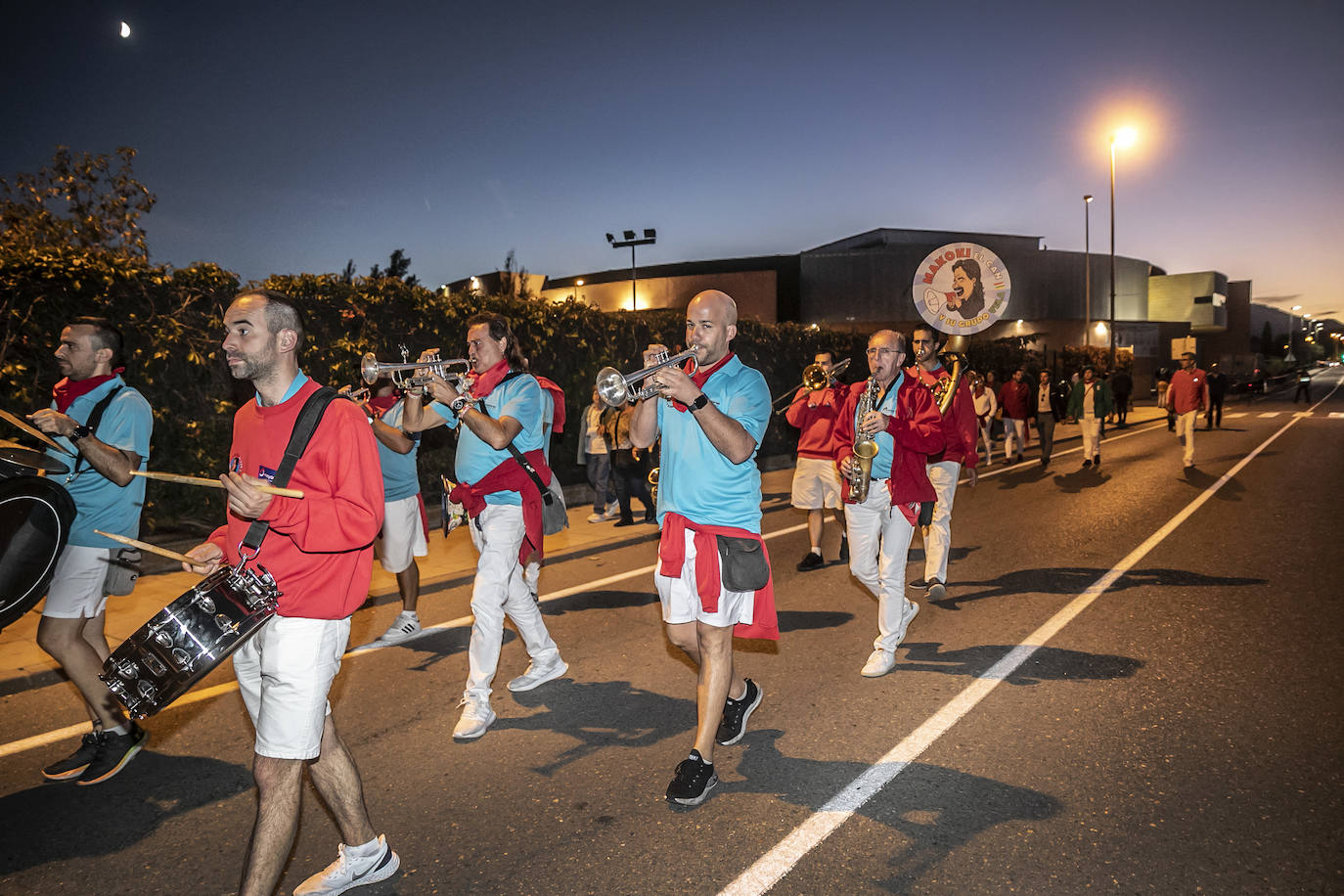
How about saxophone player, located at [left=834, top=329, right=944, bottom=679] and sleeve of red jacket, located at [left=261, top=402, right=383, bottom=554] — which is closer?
sleeve of red jacket, located at [left=261, top=402, right=383, bottom=554]

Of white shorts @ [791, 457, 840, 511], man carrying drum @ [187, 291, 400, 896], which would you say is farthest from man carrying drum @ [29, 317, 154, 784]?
white shorts @ [791, 457, 840, 511]

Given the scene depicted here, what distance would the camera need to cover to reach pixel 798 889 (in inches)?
107

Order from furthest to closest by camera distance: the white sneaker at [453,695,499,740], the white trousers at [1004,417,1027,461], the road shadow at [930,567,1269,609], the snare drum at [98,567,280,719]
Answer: the white trousers at [1004,417,1027,461], the road shadow at [930,567,1269,609], the white sneaker at [453,695,499,740], the snare drum at [98,567,280,719]

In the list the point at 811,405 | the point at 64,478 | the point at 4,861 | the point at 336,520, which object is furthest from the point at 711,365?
the point at 811,405

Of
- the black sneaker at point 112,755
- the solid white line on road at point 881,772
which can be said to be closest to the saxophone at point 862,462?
the solid white line on road at point 881,772

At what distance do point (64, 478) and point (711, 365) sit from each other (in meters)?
2.91

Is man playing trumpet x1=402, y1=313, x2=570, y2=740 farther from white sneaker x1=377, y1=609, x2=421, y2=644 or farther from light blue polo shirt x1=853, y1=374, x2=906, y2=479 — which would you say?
light blue polo shirt x1=853, y1=374, x2=906, y2=479

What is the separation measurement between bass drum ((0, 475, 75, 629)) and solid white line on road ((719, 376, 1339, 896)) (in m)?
2.78

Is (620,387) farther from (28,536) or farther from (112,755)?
(112,755)

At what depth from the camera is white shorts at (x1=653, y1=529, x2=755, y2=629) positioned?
3377mm

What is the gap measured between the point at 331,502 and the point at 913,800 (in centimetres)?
254

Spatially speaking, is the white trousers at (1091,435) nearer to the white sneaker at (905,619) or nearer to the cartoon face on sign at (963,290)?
the cartoon face on sign at (963,290)

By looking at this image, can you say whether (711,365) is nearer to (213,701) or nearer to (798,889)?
(798,889)

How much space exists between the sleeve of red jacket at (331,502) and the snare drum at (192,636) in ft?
0.61
